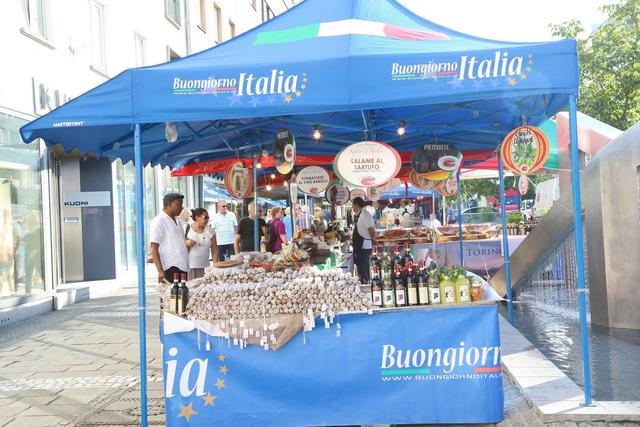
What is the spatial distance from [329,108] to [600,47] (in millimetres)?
18344

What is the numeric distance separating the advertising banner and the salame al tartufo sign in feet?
35.0

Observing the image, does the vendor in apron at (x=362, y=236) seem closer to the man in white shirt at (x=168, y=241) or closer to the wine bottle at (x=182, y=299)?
the man in white shirt at (x=168, y=241)

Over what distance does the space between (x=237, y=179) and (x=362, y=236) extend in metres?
2.80

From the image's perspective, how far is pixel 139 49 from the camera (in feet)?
55.9

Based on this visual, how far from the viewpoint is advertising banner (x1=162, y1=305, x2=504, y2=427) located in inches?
186

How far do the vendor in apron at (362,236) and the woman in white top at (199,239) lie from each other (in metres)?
2.98

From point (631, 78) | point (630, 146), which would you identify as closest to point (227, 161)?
point (630, 146)

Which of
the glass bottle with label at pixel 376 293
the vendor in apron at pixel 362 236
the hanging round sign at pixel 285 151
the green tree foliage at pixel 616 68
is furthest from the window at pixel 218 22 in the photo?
the glass bottle with label at pixel 376 293

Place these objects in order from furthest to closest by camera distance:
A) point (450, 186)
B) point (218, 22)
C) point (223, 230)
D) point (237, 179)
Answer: point (218, 22)
point (223, 230)
point (450, 186)
point (237, 179)

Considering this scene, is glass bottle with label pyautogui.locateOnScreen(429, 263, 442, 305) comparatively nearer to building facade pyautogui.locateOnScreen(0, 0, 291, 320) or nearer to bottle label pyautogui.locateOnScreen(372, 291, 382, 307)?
bottle label pyautogui.locateOnScreen(372, 291, 382, 307)

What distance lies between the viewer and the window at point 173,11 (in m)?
19.0

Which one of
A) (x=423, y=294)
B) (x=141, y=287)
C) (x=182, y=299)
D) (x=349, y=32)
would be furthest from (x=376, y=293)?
(x=349, y=32)

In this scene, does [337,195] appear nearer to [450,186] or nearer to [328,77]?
[450,186]

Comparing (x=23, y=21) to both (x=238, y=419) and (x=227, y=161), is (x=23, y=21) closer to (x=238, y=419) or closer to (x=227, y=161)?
(x=227, y=161)
